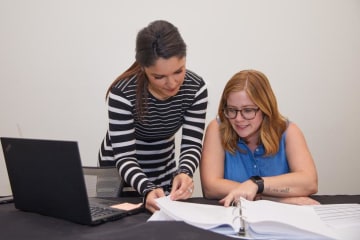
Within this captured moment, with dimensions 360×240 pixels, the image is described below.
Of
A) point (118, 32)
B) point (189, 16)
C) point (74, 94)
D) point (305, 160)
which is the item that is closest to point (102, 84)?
point (74, 94)

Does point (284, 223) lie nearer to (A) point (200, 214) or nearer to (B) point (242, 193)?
(A) point (200, 214)

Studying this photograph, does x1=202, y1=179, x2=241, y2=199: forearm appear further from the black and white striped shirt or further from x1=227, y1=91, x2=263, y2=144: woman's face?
x1=227, y1=91, x2=263, y2=144: woman's face

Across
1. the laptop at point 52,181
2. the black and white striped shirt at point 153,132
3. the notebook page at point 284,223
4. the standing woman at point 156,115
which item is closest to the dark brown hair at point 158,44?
the standing woman at point 156,115

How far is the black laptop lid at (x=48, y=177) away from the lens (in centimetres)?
83

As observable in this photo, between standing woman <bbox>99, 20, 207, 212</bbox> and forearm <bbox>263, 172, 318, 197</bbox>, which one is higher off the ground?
standing woman <bbox>99, 20, 207, 212</bbox>

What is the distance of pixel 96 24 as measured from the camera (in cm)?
213

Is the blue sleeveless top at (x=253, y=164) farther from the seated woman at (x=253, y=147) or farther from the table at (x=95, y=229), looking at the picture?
the table at (x=95, y=229)

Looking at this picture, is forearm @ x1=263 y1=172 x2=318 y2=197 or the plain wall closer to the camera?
forearm @ x1=263 y1=172 x2=318 y2=197

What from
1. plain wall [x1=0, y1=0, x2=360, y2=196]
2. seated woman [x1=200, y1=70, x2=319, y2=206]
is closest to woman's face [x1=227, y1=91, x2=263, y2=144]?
seated woman [x1=200, y1=70, x2=319, y2=206]

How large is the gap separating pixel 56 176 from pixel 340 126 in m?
2.04

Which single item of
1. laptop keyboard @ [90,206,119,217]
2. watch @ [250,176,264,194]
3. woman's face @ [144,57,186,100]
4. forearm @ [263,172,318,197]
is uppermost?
woman's face @ [144,57,186,100]

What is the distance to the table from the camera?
0.75 m

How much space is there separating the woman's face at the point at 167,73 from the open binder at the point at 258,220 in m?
0.41

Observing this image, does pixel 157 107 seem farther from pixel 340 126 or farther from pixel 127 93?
pixel 340 126
